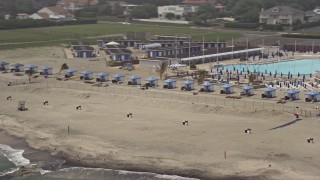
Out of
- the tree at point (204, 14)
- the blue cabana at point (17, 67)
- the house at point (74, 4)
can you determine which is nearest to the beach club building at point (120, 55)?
the blue cabana at point (17, 67)

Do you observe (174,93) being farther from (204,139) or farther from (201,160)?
(201,160)

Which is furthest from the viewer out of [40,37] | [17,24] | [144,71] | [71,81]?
[17,24]

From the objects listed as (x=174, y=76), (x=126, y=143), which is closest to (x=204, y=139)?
(x=126, y=143)

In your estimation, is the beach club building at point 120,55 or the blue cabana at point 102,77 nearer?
the blue cabana at point 102,77

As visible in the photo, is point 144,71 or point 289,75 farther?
point 144,71

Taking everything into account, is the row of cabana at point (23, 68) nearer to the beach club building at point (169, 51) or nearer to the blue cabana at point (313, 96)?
the beach club building at point (169, 51)

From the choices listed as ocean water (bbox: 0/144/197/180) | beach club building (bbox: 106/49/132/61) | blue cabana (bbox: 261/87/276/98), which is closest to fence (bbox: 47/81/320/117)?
blue cabana (bbox: 261/87/276/98)
